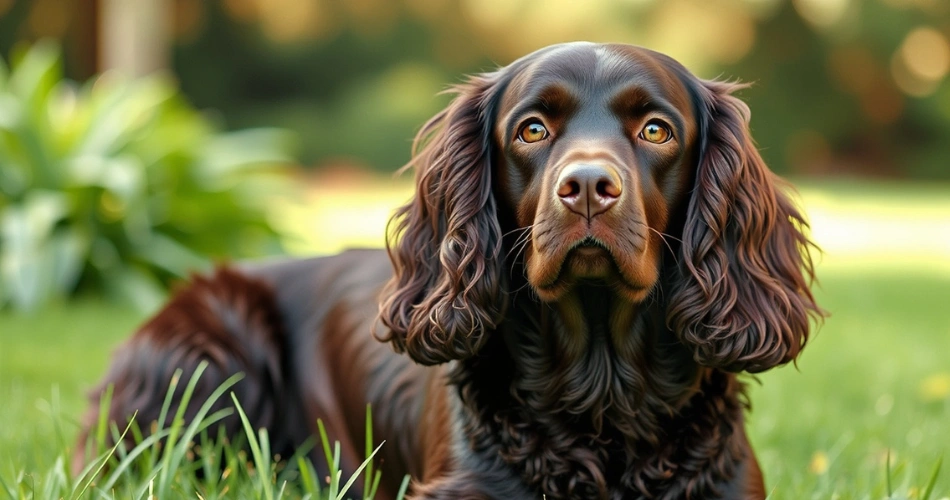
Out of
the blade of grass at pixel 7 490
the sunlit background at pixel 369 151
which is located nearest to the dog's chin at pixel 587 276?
the sunlit background at pixel 369 151

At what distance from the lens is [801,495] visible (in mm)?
2680

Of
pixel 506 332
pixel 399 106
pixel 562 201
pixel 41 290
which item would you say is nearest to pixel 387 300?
pixel 506 332

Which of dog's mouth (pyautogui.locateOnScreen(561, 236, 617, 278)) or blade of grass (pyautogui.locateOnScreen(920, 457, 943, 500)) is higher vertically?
dog's mouth (pyautogui.locateOnScreen(561, 236, 617, 278))

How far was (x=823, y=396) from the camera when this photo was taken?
14.0ft

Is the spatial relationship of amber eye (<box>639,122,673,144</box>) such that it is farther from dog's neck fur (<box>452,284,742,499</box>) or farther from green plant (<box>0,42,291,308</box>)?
green plant (<box>0,42,291,308</box>)

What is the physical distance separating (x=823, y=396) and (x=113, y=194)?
175 inches

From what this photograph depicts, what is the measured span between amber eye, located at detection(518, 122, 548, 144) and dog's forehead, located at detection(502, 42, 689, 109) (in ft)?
0.22

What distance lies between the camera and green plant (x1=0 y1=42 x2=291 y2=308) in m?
6.36

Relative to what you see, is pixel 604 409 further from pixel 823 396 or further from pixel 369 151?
pixel 369 151

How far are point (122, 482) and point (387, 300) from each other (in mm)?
980

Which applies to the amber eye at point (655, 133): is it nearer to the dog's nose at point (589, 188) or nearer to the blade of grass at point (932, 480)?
the dog's nose at point (589, 188)

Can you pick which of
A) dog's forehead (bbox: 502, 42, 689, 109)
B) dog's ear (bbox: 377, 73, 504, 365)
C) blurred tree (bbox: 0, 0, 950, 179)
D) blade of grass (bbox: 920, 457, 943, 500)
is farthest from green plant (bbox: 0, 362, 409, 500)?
blurred tree (bbox: 0, 0, 950, 179)

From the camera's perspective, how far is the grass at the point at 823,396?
110 inches

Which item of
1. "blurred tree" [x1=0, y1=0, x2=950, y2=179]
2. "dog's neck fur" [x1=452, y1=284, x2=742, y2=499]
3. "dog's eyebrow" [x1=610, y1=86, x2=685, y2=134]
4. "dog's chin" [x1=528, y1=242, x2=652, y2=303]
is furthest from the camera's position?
"blurred tree" [x1=0, y1=0, x2=950, y2=179]
